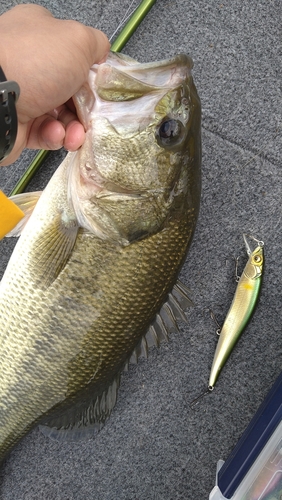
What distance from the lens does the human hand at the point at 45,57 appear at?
0.78m

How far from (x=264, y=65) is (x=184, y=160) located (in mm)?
629

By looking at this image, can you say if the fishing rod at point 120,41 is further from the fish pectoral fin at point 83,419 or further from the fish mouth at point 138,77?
the fish pectoral fin at point 83,419

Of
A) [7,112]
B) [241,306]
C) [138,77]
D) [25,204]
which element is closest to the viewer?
[7,112]

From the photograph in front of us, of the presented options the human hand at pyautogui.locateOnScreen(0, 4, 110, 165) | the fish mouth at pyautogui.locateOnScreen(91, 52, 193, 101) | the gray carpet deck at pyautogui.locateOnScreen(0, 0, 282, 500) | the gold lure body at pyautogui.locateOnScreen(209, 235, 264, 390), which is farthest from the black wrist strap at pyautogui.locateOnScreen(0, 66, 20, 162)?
the gold lure body at pyautogui.locateOnScreen(209, 235, 264, 390)

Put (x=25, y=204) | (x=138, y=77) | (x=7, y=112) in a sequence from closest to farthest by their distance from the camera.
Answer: (x=7, y=112) < (x=138, y=77) < (x=25, y=204)

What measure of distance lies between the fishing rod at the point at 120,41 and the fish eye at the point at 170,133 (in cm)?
42

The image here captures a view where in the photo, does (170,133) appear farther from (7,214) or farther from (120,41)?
(120,41)

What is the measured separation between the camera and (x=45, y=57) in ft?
2.59

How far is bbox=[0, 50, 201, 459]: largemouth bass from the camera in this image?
85cm

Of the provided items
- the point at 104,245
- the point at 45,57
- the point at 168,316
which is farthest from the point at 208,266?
the point at 45,57

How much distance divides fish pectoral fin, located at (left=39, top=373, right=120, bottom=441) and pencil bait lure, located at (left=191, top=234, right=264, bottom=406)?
1.11 ft

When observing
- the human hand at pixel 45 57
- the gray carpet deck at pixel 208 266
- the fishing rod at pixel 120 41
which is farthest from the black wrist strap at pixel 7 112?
the gray carpet deck at pixel 208 266

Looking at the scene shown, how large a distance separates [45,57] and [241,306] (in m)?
0.83

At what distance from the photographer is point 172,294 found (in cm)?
105
